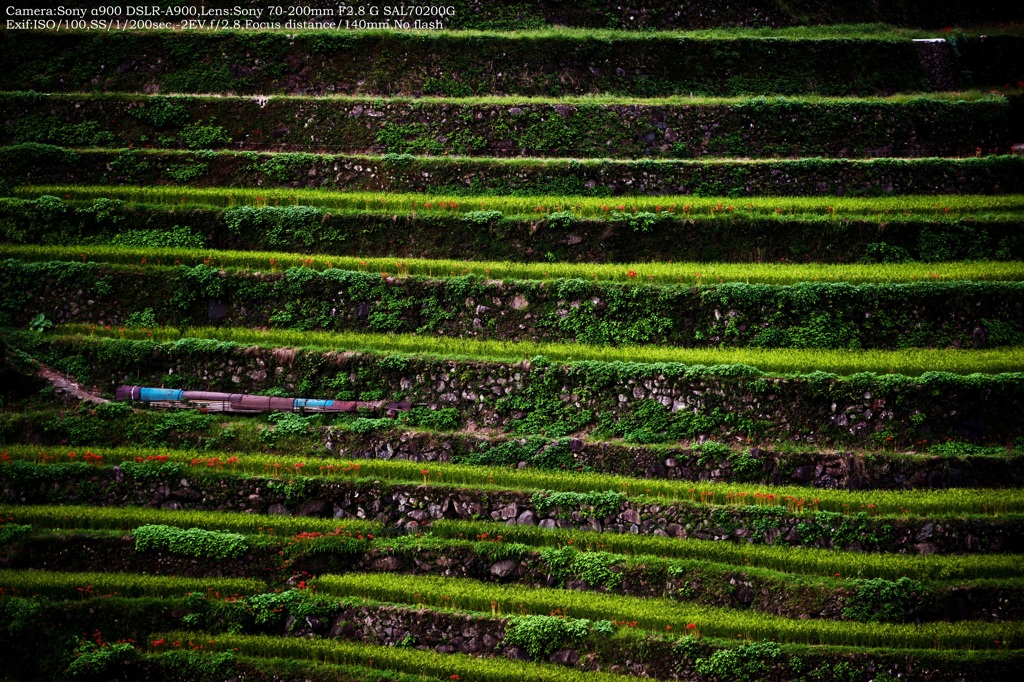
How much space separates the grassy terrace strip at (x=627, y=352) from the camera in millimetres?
23203

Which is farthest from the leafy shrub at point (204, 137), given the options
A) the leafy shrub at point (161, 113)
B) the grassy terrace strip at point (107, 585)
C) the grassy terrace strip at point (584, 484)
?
the grassy terrace strip at point (107, 585)

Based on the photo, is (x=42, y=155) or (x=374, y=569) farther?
(x=42, y=155)

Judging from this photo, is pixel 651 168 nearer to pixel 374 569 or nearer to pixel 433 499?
pixel 433 499

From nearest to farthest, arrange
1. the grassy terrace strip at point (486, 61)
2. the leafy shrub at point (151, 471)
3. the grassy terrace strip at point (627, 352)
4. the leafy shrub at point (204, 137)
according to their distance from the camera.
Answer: the leafy shrub at point (151, 471), the grassy terrace strip at point (627, 352), the leafy shrub at point (204, 137), the grassy terrace strip at point (486, 61)

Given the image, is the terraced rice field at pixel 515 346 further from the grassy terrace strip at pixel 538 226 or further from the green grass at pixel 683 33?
the green grass at pixel 683 33

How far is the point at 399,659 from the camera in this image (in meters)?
18.7

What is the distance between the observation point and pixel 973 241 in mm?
26656

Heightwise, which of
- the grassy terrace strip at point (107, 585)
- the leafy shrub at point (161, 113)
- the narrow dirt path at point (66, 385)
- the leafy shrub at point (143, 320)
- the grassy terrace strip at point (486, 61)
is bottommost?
the grassy terrace strip at point (107, 585)

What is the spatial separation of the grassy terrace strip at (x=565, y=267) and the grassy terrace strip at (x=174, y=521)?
7.58 m

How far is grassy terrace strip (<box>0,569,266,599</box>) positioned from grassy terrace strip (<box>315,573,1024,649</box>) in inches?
70.7

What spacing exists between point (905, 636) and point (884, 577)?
4.51 ft

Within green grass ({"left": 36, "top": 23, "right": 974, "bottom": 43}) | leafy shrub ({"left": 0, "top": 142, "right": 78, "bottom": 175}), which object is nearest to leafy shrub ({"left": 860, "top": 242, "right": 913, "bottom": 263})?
green grass ({"left": 36, "top": 23, "right": 974, "bottom": 43})

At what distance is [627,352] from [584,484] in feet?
13.0

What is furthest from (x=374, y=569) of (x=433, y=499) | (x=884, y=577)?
(x=884, y=577)
